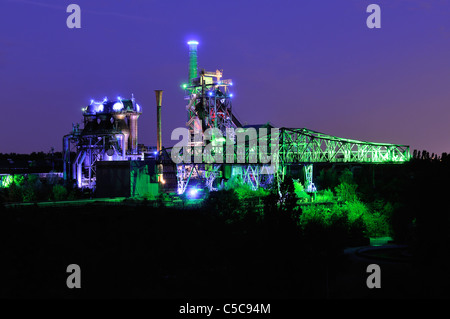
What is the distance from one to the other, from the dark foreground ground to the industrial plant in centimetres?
1897

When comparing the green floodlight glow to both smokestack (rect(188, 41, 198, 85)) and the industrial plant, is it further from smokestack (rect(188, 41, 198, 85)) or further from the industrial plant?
smokestack (rect(188, 41, 198, 85))

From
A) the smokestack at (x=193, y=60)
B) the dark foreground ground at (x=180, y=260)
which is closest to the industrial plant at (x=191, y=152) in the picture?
the smokestack at (x=193, y=60)

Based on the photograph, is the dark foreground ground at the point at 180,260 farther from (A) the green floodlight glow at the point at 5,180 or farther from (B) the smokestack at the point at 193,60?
(B) the smokestack at the point at 193,60

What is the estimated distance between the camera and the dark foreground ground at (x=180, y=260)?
33656mm

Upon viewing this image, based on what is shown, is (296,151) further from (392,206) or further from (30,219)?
(30,219)

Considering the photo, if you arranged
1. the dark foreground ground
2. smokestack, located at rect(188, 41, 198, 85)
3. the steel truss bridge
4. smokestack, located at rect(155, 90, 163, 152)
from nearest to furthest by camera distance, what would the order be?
the dark foreground ground → the steel truss bridge → smokestack, located at rect(155, 90, 163, 152) → smokestack, located at rect(188, 41, 198, 85)

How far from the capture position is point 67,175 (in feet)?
283

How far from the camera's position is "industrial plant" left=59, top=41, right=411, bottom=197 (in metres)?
74.4

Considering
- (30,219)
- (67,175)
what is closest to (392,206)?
(30,219)

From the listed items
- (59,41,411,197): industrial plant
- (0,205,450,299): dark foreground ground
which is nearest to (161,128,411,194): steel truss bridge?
(59,41,411,197): industrial plant

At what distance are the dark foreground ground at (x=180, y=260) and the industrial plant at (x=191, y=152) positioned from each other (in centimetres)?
1897

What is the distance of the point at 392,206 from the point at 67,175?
47.8 metres

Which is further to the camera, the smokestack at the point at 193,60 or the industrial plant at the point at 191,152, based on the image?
the smokestack at the point at 193,60

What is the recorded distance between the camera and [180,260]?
4481 cm
